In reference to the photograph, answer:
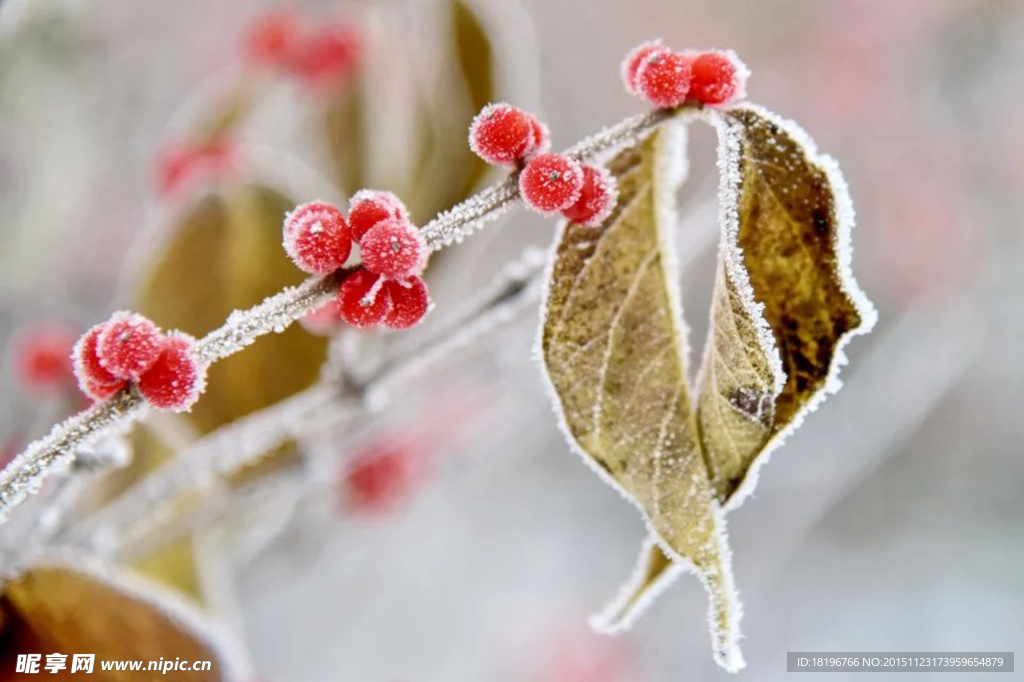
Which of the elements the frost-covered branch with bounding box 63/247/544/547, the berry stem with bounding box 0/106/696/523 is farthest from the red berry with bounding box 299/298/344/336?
the berry stem with bounding box 0/106/696/523

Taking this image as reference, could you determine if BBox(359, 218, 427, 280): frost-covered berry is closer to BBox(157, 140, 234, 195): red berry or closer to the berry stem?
the berry stem

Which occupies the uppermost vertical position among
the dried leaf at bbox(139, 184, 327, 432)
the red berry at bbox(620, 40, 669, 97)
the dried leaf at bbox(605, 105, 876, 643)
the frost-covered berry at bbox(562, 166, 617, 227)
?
the dried leaf at bbox(139, 184, 327, 432)

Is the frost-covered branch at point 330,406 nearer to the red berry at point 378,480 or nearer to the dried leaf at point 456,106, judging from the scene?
the dried leaf at point 456,106

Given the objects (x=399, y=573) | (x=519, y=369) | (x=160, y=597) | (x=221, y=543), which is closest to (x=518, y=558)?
(x=399, y=573)

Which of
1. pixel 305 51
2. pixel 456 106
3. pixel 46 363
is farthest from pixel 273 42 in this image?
pixel 46 363

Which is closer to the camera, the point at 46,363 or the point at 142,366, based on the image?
the point at 142,366

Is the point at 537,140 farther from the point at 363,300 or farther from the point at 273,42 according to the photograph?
the point at 273,42

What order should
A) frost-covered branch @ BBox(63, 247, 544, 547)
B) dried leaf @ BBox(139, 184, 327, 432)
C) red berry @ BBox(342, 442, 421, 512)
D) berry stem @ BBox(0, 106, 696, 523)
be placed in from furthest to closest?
red berry @ BBox(342, 442, 421, 512) < dried leaf @ BBox(139, 184, 327, 432) < frost-covered branch @ BBox(63, 247, 544, 547) < berry stem @ BBox(0, 106, 696, 523)
